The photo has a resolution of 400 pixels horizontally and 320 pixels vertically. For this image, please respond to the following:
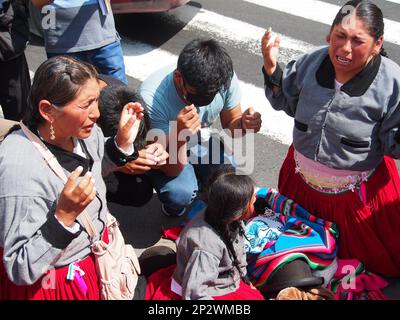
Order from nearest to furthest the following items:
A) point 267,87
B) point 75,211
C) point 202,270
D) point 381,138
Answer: point 75,211, point 202,270, point 381,138, point 267,87

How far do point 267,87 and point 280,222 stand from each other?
0.81m

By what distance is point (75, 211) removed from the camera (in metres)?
2.30

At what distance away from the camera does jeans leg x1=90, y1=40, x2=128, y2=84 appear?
4.21 metres

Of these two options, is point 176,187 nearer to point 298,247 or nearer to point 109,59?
point 298,247

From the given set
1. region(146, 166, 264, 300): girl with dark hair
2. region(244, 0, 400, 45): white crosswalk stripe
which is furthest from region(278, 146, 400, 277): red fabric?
region(244, 0, 400, 45): white crosswalk stripe

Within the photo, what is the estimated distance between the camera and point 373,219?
333 cm

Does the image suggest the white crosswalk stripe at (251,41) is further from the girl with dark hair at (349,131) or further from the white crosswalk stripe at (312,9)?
the girl with dark hair at (349,131)

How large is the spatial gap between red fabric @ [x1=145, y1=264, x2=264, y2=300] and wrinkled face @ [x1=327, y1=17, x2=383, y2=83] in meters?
1.26

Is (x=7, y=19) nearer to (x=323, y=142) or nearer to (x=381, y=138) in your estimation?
(x=323, y=142)

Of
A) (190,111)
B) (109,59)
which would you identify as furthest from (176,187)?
(109,59)

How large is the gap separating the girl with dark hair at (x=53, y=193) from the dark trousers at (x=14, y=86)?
153 centimetres

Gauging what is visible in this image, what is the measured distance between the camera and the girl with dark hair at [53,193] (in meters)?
2.30

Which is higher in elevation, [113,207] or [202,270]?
[202,270]

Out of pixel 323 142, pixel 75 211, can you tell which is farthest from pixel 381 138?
pixel 75 211
